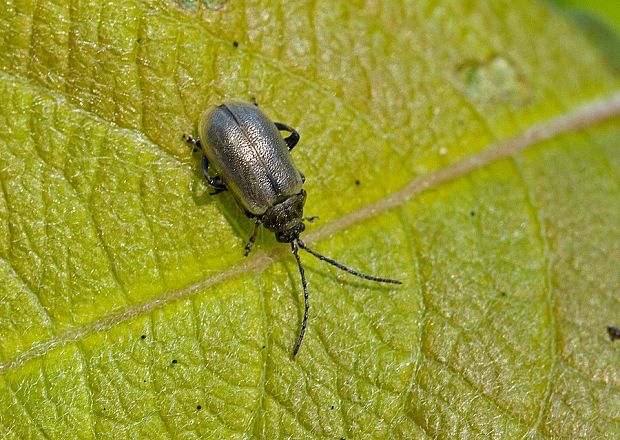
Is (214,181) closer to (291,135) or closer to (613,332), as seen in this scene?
(291,135)

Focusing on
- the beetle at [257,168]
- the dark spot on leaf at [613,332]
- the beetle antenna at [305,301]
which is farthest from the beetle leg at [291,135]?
the dark spot on leaf at [613,332]

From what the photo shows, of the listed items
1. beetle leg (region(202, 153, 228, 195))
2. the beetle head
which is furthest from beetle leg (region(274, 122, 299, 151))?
beetle leg (region(202, 153, 228, 195))

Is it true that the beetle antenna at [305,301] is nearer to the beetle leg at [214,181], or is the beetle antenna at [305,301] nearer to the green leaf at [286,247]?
the green leaf at [286,247]

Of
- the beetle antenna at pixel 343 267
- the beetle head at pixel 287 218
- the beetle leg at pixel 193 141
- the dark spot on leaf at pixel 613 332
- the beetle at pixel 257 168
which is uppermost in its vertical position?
the beetle leg at pixel 193 141

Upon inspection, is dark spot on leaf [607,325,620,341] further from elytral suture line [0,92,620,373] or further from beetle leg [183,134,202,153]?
beetle leg [183,134,202,153]

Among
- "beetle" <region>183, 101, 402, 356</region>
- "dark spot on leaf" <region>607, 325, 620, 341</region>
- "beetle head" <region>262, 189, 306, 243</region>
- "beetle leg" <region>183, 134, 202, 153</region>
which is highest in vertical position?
"beetle leg" <region>183, 134, 202, 153</region>

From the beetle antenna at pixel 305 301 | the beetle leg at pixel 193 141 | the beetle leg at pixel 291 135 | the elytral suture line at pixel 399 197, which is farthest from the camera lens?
the beetle leg at pixel 291 135

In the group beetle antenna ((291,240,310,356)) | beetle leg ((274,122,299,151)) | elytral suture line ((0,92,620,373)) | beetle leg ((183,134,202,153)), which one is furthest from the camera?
beetle leg ((274,122,299,151))
